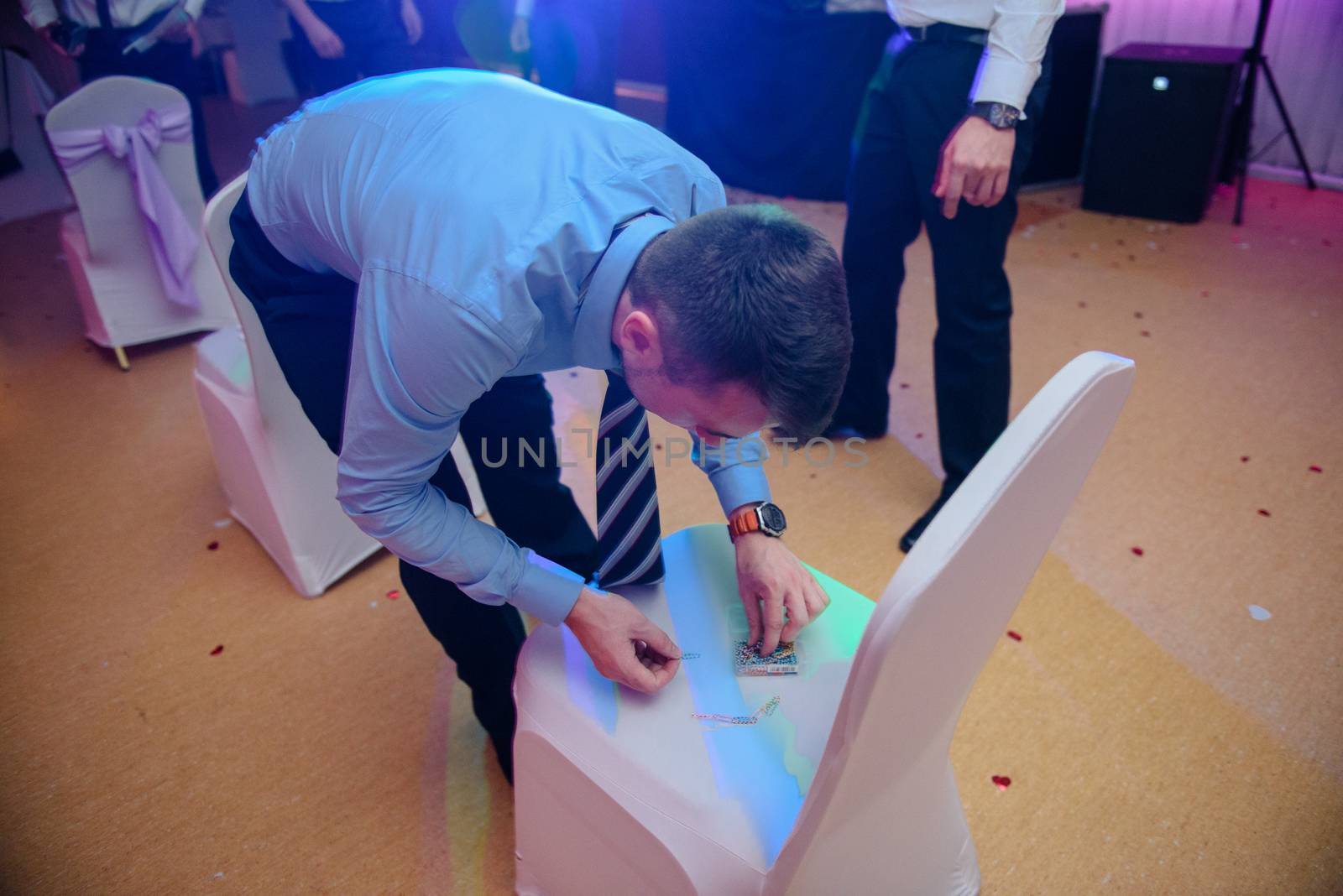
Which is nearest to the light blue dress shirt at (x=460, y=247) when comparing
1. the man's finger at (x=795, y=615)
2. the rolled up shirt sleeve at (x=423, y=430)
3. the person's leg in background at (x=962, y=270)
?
the rolled up shirt sleeve at (x=423, y=430)

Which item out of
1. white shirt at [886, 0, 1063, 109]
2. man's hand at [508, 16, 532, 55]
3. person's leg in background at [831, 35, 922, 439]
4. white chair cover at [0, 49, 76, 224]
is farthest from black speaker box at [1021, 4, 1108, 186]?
white chair cover at [0, 49, 76, 224]

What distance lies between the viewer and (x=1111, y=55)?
3.14 metres

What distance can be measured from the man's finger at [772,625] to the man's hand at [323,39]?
7.56 ft

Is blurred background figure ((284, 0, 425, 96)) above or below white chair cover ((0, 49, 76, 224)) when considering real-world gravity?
above

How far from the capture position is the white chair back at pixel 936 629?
0.59 m

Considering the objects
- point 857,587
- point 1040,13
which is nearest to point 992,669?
point 857,587

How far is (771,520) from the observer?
1.05 metres

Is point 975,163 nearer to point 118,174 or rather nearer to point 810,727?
point 810,727

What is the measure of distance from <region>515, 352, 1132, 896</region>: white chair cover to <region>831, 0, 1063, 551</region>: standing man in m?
0.75

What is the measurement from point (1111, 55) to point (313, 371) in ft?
10.4

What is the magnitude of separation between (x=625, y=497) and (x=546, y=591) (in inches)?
8.0

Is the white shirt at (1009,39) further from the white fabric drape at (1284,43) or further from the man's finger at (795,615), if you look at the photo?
the white fabric drape at (1284,43)

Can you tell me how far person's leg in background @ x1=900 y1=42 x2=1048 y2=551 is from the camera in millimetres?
1526

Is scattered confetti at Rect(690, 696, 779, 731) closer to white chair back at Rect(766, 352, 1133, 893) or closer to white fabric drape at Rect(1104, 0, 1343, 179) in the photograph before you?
white chair back at Rect(766, 352, 1133, 893)
